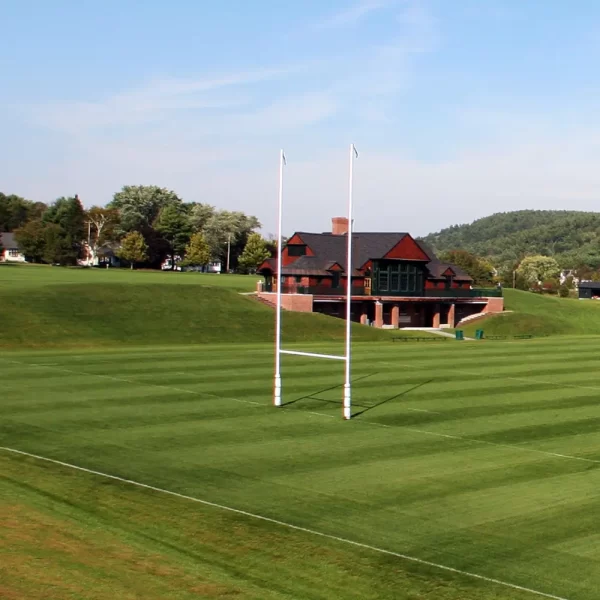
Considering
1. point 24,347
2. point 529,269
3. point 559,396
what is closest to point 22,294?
point 24,347

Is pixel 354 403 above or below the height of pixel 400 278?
below

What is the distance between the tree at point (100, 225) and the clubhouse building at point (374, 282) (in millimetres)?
77572

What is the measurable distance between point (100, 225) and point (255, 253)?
30767 mm

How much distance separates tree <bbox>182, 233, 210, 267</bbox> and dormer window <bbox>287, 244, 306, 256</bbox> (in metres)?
63.4

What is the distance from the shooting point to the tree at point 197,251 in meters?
153

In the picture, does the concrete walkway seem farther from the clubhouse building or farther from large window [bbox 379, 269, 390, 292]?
large window [bbox 379, 269, 390, 292]

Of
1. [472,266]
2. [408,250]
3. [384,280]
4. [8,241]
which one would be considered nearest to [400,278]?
Result: [384,280]

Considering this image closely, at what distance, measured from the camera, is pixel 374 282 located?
8588cm

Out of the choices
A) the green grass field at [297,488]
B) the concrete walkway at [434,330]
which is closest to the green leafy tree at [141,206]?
the concrete walkway at [434,330]

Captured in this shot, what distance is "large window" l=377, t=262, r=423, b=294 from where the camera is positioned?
86312 mm

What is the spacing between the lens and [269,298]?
82062mm

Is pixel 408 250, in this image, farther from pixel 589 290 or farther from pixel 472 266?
pixel 589 290

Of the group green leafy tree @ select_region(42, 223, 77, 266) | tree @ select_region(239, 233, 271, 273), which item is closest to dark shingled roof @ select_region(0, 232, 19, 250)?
green leafy tree @ select_region(42, 223, 77, 266)

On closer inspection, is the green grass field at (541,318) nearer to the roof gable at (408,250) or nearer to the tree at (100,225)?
the roof gable at (408,250)
